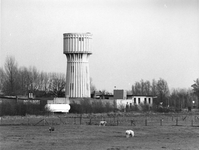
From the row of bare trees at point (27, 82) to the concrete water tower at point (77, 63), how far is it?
10.3 m

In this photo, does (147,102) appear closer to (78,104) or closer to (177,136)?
(78,104)

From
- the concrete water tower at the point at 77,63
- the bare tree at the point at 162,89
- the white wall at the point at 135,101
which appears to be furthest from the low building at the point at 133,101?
the bare tree at the point at 162,89

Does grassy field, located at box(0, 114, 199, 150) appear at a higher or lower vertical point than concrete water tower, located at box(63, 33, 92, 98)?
lower

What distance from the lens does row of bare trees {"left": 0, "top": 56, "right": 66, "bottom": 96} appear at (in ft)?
389

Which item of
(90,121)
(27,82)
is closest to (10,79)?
(27,82)

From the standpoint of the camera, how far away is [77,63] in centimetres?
11819

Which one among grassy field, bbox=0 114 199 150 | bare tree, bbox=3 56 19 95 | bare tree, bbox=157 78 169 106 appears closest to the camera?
grassy field, bbox=0 114 199 150

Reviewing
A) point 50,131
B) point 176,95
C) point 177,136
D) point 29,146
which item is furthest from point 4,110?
point 176,95

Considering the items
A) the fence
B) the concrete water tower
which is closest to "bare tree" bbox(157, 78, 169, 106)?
the concrete water tower

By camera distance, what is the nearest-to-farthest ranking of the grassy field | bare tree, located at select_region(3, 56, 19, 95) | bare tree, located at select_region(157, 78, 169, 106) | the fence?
the grassy field, the fence, bare tree, located at select_region(3, 56, 19, 95), bare tree, located at select_region(157, 78, 169, 106)

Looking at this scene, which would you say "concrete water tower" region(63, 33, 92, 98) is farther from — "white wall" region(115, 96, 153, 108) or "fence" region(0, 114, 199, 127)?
"fence" region(0, 114, 199, 127)

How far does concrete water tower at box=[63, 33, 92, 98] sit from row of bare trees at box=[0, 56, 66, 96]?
10.3 meters

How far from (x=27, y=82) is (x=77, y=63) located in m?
16.7

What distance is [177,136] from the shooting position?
53344mm
